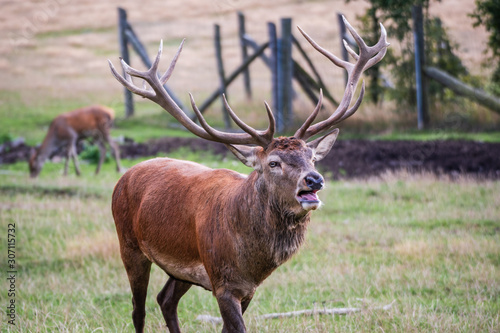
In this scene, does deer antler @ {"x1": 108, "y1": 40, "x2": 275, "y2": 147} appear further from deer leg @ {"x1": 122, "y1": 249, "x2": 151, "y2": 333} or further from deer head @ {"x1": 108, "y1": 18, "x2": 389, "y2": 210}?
deer leg @ {"x1": 122, "y1": 249, "x2": 151, "y2": 333}

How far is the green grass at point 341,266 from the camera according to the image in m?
5.50

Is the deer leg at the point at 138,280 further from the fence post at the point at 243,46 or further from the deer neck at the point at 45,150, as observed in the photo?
the fence post at the point at 243,46

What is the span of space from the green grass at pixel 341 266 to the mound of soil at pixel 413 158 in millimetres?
834

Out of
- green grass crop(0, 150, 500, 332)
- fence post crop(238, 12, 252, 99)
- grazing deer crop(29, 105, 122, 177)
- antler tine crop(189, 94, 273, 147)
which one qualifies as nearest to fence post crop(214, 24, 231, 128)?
fence post crop(238, 12, 252, 99)

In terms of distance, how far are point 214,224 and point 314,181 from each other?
911mm

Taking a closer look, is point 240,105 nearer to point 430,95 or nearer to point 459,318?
point 430,95

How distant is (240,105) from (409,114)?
4.82 metres

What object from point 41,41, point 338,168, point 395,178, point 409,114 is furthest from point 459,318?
point 41,41

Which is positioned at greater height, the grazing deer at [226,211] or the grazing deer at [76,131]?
the grazing deer at [226,211]

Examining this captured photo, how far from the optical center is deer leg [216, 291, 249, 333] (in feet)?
14.1

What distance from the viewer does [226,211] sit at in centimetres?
457

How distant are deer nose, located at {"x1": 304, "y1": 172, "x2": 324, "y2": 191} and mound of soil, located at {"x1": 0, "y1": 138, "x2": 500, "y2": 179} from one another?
730cm

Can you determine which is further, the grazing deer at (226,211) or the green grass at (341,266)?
the green grass at (341,266)

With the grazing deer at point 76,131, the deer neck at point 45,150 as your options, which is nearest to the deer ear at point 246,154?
the grazing deer at point 76,131
